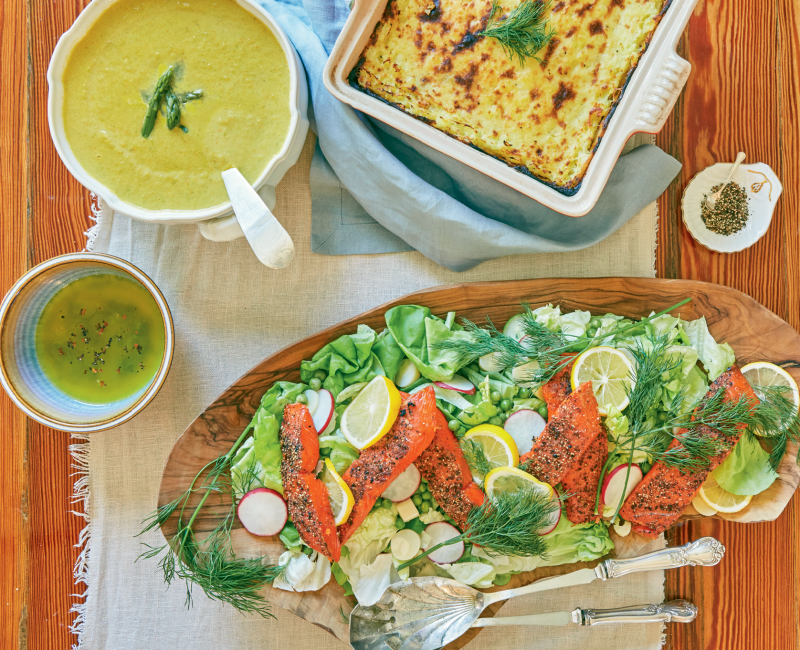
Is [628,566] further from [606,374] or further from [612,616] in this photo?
[606,374]

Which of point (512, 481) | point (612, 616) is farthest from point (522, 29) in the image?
point (612, 616)

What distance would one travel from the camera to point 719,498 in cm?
203

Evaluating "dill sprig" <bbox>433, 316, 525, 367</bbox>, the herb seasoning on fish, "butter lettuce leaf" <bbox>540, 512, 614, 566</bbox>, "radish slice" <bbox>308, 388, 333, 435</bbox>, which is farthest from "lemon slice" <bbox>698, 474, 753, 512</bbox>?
"radish slice" <bbox>308, 388, 333, 435</bbox>

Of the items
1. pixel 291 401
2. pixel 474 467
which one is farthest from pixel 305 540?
pixel 474 467

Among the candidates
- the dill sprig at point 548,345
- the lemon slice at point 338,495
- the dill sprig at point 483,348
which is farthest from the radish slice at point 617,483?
the lemon slice at point 338,495

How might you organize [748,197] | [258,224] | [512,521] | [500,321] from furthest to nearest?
1. [748,197]
2. [500,321]
3. [512,521]
4. [258,224]

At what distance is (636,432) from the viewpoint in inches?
73.9

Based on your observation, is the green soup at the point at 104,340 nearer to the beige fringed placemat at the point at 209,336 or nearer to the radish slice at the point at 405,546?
the beige fringed placemat at the point at 209,336

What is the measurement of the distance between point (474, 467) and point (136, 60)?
5.36 feet

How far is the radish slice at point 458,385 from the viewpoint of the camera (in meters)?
1.97

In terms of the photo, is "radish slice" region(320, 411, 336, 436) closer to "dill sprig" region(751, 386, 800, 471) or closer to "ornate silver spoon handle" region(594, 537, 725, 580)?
"ornate silver spoon handle" region(594, 537, 725, 580)

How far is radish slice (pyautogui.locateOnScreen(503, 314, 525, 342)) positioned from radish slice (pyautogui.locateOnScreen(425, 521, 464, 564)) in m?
0.67

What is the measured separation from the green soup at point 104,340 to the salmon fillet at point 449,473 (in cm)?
96

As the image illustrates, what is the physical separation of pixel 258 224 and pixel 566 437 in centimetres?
116
